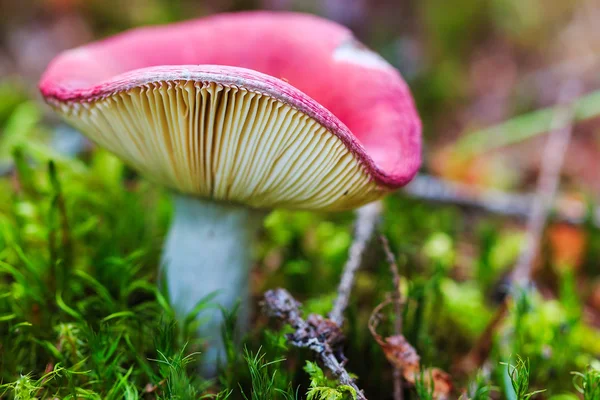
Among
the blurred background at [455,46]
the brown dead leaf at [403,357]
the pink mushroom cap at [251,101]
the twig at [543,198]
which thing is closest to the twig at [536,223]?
the twig at [543,198]

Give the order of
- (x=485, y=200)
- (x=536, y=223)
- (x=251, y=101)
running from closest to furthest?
(x=251, y=101) → (x=536, y=223) → (x=485, y=200)

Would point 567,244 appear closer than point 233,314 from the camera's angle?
No

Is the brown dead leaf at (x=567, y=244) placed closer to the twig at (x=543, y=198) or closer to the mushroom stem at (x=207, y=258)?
the twig at (x=543, y=198)

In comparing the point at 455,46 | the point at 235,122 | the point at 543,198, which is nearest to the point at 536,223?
the point at 543,198

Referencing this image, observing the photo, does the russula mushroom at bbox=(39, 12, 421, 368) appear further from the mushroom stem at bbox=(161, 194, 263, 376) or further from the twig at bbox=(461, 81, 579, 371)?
the twig at bbox=(461, 81, 579, 371)

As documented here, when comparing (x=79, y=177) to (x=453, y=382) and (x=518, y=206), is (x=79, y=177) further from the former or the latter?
(x=518, y=206)

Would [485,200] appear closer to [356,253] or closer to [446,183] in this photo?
[446,183]

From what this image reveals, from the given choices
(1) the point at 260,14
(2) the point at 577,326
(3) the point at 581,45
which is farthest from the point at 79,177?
(3) the point at 581,45
